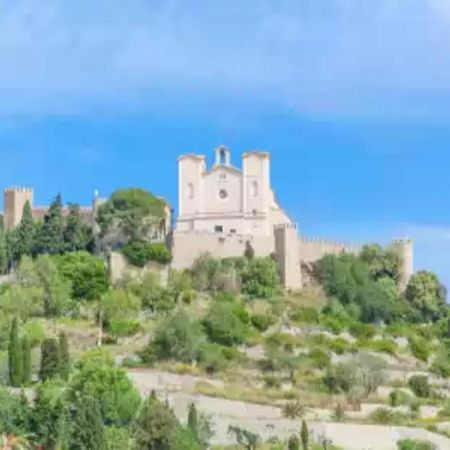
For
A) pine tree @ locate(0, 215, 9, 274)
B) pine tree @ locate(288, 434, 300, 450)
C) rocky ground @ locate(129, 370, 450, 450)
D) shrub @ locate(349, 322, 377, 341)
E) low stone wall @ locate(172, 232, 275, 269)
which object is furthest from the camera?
pine tree @ locate(0, 215, 9, 274)

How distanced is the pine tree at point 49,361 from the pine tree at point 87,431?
→ 5.72 metres

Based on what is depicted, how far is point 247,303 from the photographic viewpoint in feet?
185

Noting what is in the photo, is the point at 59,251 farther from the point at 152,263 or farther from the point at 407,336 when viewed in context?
the point at 407,336

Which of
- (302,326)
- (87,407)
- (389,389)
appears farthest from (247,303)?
(87,407)

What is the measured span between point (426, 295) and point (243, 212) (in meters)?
6.61

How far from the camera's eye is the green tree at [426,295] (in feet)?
195

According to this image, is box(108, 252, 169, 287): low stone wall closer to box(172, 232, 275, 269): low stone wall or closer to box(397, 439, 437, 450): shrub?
box(172, 232, 275, 269): low stone wall

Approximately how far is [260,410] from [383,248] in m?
14.0

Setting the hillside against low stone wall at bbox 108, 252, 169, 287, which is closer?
the hillside

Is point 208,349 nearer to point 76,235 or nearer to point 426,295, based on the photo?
point 76,235

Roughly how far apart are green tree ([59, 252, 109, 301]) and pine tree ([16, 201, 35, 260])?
3.09 metres

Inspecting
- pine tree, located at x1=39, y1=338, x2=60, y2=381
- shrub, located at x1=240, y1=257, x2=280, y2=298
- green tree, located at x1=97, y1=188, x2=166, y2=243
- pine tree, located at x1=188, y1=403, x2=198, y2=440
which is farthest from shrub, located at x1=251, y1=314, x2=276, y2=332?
pine tree, located at x1=188, y1=403, x2=198, y2=440

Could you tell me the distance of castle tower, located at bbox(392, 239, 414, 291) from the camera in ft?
197

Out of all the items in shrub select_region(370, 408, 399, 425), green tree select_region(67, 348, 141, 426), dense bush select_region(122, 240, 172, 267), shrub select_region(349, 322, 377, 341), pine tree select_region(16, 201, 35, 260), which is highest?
pine tree select_region(16, 201, 35, 260)
